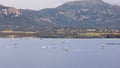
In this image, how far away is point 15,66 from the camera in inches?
2621

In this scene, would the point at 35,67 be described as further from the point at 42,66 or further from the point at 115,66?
the point at 115,66

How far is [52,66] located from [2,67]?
7946mm

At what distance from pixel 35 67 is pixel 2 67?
5082 millimetres

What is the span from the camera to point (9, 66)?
218 ft

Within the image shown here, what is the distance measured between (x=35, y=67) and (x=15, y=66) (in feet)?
11.1

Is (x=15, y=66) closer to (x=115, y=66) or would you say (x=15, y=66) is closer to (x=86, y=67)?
(x=86, y=67)

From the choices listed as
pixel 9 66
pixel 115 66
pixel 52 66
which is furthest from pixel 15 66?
pixel 115 66

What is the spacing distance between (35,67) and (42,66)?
1767mm

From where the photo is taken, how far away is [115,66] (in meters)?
65.5

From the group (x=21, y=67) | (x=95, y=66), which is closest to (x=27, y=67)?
(x=21, y=67)

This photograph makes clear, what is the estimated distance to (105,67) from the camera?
64.8 m

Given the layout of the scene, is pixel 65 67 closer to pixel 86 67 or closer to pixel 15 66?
pixel 86 67

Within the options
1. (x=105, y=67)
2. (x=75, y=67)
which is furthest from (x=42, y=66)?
(x=105, y=67)

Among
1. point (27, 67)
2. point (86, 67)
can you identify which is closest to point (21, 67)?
point (27, 67)
